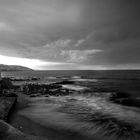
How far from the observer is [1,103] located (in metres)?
15.8

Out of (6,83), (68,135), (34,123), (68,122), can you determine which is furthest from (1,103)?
(6,83)

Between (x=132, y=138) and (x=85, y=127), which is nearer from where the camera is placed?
(x=132, y=138)

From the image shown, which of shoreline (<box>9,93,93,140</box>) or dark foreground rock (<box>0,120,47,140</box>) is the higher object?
dark foreground rock (<box>0,120,47,140</box>)

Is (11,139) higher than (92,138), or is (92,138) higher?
(11,139)

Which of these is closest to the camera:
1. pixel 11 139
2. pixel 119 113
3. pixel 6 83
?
pixel 11 139

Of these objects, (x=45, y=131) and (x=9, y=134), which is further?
(x=45, y=131)

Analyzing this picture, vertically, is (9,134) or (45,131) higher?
(9,134)

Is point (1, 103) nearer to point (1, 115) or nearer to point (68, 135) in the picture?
point (1, 115)

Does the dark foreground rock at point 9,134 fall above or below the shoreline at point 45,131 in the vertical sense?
above

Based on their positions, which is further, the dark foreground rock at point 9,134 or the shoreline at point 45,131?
the shoreline at point 45,131

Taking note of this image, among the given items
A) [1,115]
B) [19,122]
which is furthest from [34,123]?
[1,115]

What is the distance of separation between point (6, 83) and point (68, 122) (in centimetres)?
2520

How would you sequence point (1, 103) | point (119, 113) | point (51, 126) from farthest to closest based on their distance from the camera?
point (119, 113) < point (1, 103) < point (51, 126)

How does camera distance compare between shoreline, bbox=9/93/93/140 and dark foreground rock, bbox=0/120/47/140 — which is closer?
dark foreground rock, bbox=0/120/47/140
